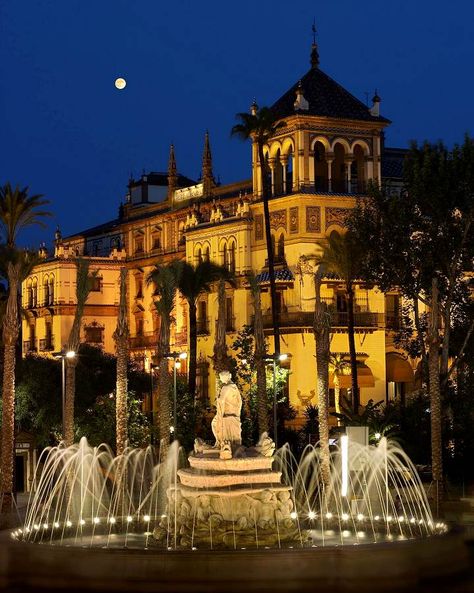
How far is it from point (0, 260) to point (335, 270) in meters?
15.7

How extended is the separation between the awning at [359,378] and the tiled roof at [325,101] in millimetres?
13178

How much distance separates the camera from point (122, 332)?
43844 mm

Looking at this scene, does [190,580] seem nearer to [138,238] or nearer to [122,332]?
[122,332]

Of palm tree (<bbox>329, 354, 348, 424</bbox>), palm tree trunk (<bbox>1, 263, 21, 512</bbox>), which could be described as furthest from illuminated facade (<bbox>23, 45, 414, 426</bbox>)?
palm tree trunk (<bbox>1, 263, 21, 512</bbox>)

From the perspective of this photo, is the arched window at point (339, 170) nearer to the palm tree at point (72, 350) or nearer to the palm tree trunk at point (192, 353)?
the palm tree trunk at point (192, 353)

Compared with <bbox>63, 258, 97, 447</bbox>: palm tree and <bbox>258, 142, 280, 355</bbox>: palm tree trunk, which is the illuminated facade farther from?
<bbox>63, 258, 97, 447</bbox>: palm tree

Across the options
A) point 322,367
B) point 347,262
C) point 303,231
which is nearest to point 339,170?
point 303,231

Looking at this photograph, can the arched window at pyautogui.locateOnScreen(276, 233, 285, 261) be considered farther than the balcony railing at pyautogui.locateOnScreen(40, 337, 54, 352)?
No

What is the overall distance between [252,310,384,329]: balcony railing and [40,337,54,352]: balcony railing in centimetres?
2423

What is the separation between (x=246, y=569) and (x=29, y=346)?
70.5 meters

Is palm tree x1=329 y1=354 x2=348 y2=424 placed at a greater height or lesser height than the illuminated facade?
lesser

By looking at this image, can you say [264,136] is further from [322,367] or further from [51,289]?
[51,289]

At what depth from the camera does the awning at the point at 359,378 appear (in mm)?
68938

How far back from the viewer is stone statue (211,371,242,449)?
2997 centimetres
